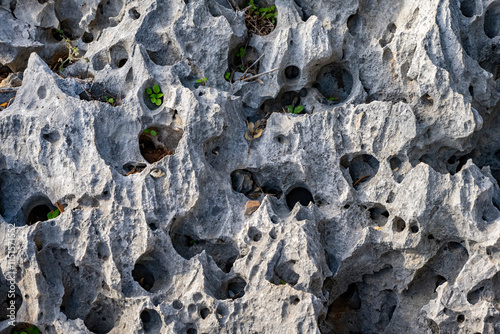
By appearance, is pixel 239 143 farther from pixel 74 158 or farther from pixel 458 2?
pixel 458 2

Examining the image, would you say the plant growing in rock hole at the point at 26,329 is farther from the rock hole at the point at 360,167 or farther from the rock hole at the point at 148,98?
the rock hole at the point at 360,167

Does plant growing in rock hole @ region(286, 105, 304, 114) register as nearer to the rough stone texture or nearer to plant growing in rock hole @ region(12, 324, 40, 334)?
the rough stone texture

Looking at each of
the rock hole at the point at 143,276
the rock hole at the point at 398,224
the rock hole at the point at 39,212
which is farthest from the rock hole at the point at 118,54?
the rock hole at the point at 398,224

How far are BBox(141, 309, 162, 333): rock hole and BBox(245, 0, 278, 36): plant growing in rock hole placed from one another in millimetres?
3201

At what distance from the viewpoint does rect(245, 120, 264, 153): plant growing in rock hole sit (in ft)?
16.4

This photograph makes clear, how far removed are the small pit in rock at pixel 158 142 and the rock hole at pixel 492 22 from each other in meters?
3.66

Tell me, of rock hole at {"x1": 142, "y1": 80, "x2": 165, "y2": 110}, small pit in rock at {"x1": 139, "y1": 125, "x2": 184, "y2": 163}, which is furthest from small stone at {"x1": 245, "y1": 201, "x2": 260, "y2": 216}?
rock hole at {"x1": 142, "y1": 80, "x2": 165, "y2": 110}

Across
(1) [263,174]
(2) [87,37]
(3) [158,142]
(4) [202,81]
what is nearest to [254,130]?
(1) [263,174]

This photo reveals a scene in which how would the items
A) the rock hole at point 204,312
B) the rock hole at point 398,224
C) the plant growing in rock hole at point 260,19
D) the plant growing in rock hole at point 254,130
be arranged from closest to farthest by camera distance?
the rock hole at point 204,312, the rock hole at point 398,224, the plant growing in rock hole at point 254,130, the plant growing in rock hole at point 260,19

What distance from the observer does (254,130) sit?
16.9 ft

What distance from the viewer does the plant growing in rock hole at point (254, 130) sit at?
16.4 feet

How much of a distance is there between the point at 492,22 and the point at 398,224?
106 inches

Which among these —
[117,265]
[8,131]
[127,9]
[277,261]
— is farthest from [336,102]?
[8,131]

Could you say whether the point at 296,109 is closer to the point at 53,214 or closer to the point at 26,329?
the point at 53,214
